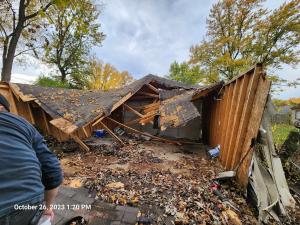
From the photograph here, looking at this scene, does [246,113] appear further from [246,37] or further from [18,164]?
[246,37]

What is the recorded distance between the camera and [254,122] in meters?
3.60

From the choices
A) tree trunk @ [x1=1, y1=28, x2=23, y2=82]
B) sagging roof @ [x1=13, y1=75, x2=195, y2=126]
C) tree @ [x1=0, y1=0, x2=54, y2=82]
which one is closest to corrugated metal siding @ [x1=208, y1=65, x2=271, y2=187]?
sagging roof @ [x1=13, y1=75, x2=195, y2=126]

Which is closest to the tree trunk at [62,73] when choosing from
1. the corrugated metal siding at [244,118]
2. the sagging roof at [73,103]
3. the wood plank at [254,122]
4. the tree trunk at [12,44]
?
the tree trunk at [12,44]

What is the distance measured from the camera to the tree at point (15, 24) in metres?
10.9

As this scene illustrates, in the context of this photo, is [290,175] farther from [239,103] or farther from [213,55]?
[213,55]

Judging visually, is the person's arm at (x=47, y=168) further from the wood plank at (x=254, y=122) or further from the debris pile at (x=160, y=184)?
the wood plank at (x=254, y=122)

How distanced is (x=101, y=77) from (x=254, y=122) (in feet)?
91.6

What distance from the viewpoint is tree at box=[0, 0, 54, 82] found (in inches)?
427

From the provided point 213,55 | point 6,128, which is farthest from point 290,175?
point 213,55

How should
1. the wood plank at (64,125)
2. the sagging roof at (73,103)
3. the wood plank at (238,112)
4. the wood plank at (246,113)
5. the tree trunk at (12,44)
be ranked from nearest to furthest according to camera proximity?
the wood plank at (246,113)
the wood plank at (238,112)
the wood plank at (64,125)
the sagging roof at (73,103)
the tree trunk at (12,44)

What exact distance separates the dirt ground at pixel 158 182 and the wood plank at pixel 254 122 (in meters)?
0.43

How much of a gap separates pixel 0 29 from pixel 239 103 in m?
18.0

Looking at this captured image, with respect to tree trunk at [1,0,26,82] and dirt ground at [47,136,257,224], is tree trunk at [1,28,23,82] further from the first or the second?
dirt ground at [47,136,257,224]

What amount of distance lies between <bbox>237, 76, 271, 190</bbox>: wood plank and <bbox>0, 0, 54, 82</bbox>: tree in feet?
35.5
